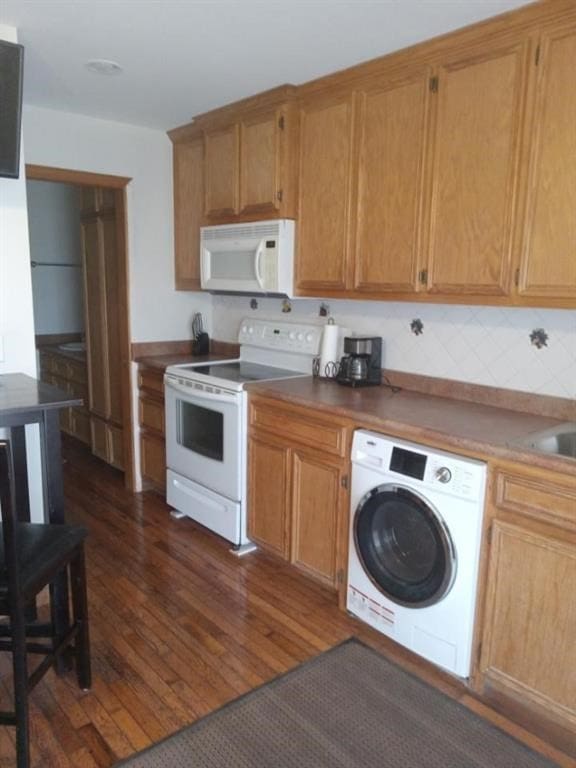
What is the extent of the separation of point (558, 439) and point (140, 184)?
2926 mm

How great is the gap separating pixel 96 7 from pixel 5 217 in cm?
89

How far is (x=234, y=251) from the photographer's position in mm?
3332

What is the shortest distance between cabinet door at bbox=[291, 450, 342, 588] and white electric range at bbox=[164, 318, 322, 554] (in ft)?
1.30

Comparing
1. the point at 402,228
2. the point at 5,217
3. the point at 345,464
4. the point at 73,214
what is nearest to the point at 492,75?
the point at 402,228

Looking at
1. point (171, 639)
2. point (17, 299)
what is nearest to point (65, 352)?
point (17, 299)

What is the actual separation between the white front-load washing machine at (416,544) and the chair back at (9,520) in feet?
4.28

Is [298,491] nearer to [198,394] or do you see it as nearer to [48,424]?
[198,394]

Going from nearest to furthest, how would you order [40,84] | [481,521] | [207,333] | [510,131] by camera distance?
[481,521] < [510,131] < [40,84] < [207,333]

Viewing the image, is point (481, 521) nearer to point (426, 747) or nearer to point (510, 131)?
point (426, 747)

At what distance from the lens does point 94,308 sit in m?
4.33

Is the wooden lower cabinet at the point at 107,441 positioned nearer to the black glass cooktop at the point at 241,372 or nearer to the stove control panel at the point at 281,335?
the black glass cooktop at the point at 241,372

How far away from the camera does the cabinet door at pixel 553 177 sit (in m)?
1.95

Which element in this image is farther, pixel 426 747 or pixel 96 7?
pixel 96 7

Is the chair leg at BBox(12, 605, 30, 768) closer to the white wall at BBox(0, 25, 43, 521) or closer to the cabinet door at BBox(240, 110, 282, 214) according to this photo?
the white wall at BBox(0, 25, 43, 521)
